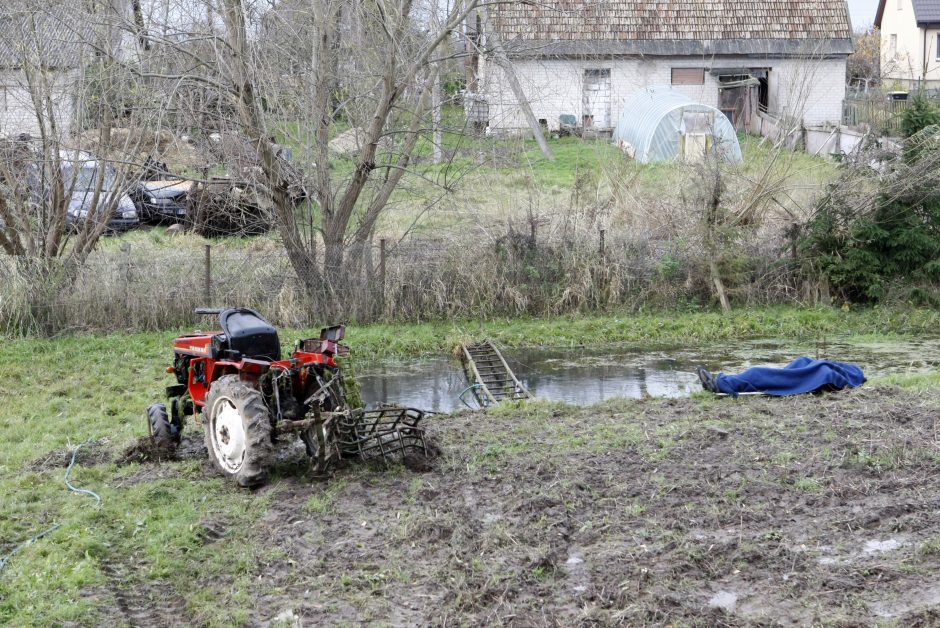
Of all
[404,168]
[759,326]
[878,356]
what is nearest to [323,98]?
[404,168]

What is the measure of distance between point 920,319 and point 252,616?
13955mm

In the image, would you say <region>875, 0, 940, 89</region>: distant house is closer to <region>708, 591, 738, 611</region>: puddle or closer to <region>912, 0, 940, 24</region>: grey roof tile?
<region>912, 0, 940, 24</region>: grey roof tile

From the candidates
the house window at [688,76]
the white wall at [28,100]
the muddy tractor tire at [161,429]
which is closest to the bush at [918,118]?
the muddy tractor tire at [161,429]

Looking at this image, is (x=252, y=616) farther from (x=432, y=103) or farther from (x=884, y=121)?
(x=884, y=121)

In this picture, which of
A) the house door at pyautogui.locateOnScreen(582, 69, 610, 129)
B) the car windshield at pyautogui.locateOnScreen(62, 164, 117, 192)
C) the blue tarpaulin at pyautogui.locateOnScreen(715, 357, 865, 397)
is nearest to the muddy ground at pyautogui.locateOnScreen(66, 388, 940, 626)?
the blue tarpaulin at pyautogui.locateOnScreen(715, 357, 865, 397)

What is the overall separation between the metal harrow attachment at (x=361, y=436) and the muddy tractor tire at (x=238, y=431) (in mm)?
265

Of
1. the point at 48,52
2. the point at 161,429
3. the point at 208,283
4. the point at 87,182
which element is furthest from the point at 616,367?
the point at 87,182

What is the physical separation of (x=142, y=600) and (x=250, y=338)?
3101mm

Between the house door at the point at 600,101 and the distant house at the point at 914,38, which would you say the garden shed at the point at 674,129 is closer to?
the house door at the point at 600,101

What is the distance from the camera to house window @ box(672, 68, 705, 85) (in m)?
33.4

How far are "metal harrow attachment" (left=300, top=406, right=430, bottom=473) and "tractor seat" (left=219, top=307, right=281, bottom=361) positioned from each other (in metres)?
0.99

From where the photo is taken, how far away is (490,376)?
13.9 metres

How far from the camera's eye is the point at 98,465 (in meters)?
9.34

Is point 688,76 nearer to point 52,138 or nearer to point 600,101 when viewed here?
point 600,101
